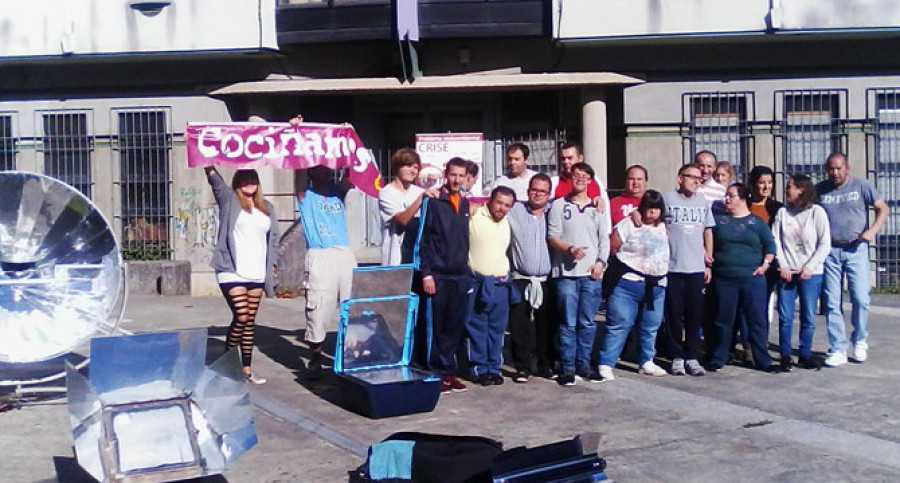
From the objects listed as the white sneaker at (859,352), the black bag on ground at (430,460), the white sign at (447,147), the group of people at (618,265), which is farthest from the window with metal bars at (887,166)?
the black bag on ground at (430,460)

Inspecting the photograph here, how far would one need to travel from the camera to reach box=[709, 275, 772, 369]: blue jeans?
952cm

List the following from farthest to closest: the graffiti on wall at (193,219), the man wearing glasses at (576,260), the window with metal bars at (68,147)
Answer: the window with metal bars at (68,147)
the graffiti on wall at (193,219)
the man wearing glasses at (576,260)

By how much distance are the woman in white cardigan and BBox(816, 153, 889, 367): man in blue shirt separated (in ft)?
0.63

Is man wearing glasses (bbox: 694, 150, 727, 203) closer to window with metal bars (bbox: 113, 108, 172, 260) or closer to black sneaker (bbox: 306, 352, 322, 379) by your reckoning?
black sneaker (bbox: 306, 352, 322, 379)

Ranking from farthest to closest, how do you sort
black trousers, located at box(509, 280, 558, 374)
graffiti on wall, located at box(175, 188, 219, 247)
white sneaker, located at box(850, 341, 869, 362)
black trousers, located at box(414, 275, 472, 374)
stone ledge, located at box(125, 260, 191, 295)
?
graffiti on wall, located at box(175, 188, 219, 247) < stone ledge, located at box(125, 260, 191, 295) < white sneaker, located at box(850, 341, 869, 362) < black trousers, located at box(509, 280, 558, 374) < black trousers, located at box(414, 275, 472, 374)

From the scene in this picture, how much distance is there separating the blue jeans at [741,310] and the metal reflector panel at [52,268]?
5004 millimetres

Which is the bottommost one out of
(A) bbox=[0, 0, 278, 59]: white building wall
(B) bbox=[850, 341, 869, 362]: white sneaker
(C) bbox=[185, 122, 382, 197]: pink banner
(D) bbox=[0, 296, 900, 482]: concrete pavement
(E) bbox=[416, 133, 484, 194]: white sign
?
(D) bbox=[0, 296, 900, 482]: concrete pavement

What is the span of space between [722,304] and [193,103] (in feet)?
32.0

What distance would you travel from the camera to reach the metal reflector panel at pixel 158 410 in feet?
20.0

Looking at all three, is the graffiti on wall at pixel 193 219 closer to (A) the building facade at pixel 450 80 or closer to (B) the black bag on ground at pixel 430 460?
(A) the building facade at pixel 450 80

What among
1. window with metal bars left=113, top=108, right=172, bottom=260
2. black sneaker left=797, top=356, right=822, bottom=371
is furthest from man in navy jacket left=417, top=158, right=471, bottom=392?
window with metal bars left=113, top=108, right=172, bottom=260

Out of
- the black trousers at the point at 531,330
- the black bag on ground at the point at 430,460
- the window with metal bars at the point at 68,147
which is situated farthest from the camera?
the window with metal bars at the point at 68,147

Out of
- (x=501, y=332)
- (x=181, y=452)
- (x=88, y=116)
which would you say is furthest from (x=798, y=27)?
(x=181, y=452)

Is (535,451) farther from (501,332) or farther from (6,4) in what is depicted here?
(6,4)
